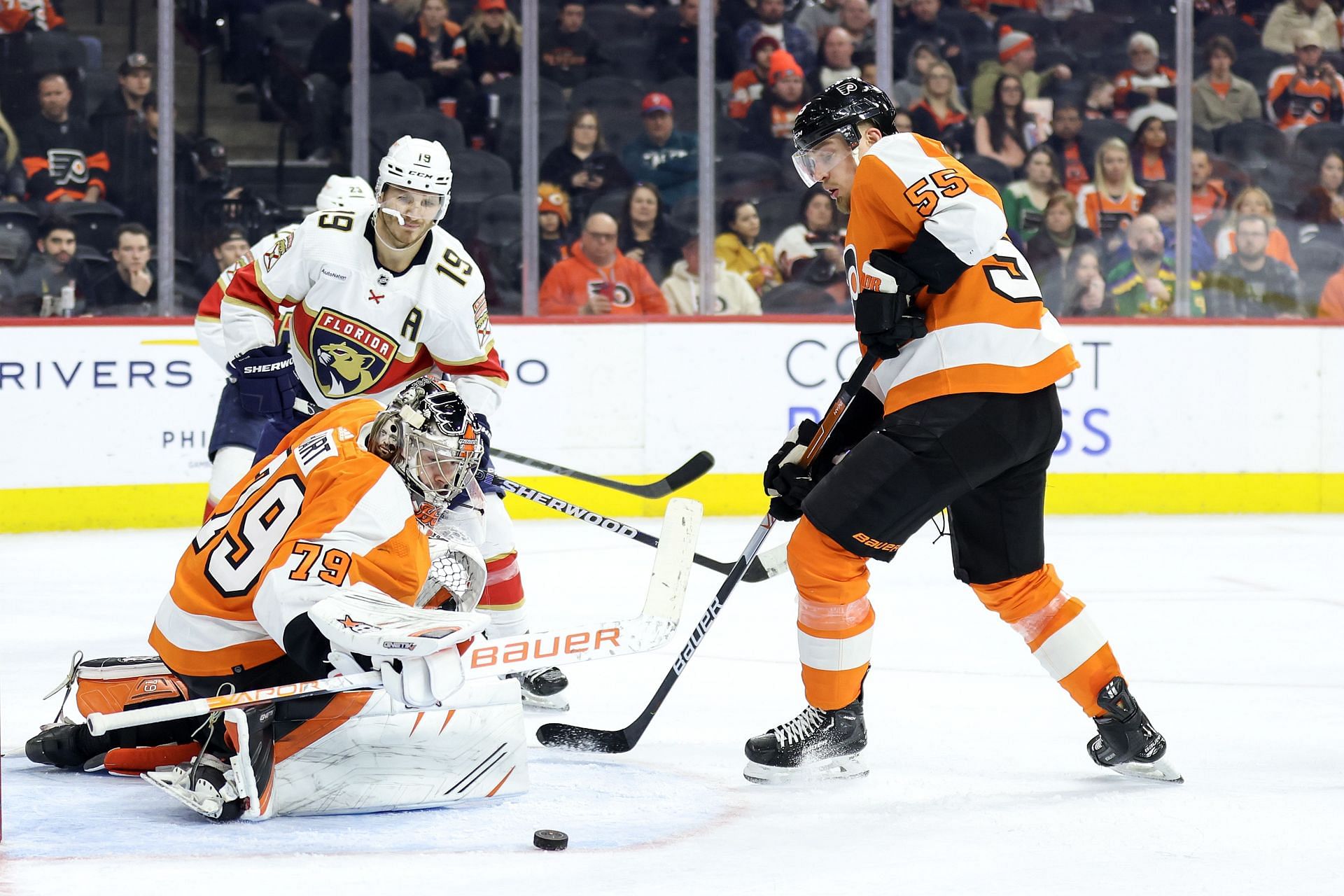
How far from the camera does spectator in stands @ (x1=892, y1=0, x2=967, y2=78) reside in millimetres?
6664

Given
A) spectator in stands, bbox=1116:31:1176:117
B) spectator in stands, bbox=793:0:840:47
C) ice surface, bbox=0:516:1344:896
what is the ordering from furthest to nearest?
spectator in stands, bbox=1116:31:1176:117
spectator in stands, bbox=793:0:840:47
ice surface, bbox=0:516:1344:896

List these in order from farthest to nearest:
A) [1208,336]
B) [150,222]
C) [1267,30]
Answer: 1. [1267,30]
2. [1208,336]
3. [150,222]

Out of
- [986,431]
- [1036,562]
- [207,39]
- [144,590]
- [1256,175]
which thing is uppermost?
[207,39]

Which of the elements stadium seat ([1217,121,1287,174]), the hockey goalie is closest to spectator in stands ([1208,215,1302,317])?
stadium seat ([1217,121,1287,174])

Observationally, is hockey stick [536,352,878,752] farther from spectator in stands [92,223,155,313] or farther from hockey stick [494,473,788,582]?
spectator in stands [92,223,155,313]

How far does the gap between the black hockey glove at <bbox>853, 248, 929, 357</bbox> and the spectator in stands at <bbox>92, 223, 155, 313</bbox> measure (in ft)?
13.2

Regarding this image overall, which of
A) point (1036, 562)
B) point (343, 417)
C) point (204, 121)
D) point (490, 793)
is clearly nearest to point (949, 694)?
point (1036, 562)

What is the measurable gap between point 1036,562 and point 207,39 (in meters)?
4.61

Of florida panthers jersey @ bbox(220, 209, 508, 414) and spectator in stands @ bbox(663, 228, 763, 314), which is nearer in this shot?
florida panthers jersey @ bbox(220, 209, 508, 414)

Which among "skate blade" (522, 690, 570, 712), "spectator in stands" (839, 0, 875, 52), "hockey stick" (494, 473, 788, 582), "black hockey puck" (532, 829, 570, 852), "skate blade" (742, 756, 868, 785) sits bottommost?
"skate blade" (522, 690, 570, 712)

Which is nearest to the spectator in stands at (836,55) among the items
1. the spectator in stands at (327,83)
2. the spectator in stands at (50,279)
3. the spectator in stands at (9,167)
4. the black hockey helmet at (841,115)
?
the spectator in stands at (327,83)

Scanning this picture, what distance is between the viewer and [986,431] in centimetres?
254

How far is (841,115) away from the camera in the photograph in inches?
104

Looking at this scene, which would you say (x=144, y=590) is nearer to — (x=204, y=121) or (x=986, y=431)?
(x=204, y=121)
